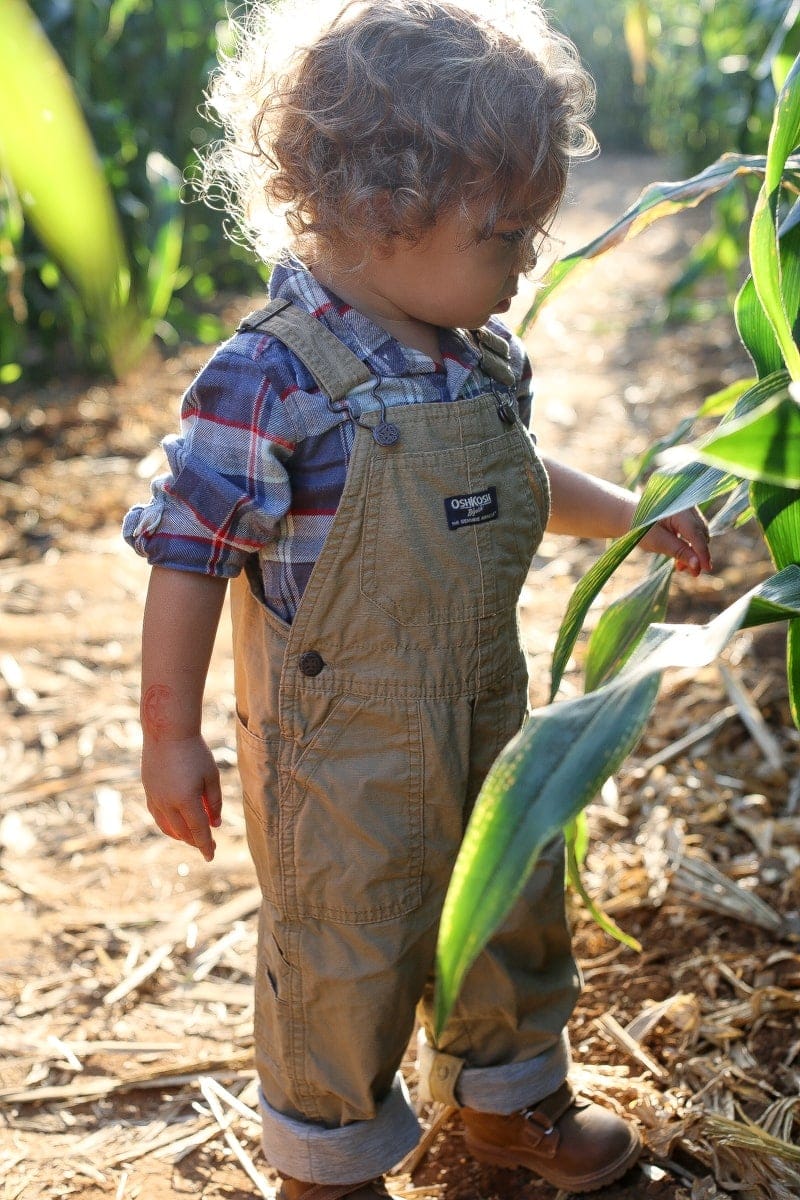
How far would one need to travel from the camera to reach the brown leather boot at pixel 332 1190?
112cm

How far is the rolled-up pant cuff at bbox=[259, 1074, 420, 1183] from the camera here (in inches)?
43.7

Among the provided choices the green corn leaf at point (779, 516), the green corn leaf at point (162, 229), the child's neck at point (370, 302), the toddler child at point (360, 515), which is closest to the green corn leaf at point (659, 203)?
the toddler child at point (360, 515)

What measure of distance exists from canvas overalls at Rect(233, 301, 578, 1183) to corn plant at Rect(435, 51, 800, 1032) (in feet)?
0.33

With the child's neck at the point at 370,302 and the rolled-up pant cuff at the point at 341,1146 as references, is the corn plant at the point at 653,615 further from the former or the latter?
the rolled-up pant cuff at the point at 341,1146

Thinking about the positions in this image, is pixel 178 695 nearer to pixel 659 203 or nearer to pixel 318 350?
pixel 318 350

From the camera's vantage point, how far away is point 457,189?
976mm

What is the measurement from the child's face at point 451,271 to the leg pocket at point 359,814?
0.31 meters

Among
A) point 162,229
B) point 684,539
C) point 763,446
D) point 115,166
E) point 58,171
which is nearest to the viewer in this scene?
point 763,446

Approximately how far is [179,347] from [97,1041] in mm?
3047

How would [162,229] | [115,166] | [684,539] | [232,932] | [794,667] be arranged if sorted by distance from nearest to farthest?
[794,667], [684,539], [232,932], [162,229], [115,166]

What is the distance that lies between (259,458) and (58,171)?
8.47 ft

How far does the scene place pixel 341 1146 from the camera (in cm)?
111

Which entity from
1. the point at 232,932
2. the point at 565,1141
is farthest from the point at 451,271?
the point at 232,932

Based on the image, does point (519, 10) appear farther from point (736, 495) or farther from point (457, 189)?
point (736, 495)
